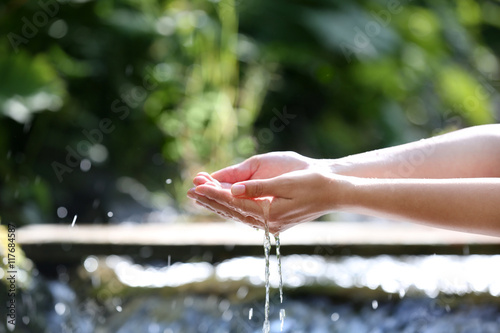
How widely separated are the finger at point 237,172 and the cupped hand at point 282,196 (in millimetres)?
176

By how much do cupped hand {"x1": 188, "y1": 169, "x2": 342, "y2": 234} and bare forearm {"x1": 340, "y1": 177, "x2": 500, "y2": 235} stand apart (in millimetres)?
45

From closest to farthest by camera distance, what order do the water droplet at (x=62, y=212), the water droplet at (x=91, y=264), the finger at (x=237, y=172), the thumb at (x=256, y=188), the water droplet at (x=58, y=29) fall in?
1. the thumb at (x=256, y=188)
2. the finger at (x=237, y=172)
3. the water droplet at (x=91, y=264)
4. the water droplet at (x=62, y=212)
5. the water droplet at (x=58, y=29)

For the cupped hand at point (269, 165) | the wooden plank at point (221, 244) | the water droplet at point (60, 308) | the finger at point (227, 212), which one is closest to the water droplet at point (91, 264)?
the wooden plank at point (221, 244)

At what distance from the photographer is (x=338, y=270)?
2506mm

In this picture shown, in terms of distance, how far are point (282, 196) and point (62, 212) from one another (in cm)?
297

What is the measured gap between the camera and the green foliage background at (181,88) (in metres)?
4.22

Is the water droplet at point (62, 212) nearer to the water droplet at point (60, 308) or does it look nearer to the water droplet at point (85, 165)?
the water droplet at point (85, 165)

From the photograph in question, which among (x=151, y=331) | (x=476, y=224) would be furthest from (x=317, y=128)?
(x=476, y=224)

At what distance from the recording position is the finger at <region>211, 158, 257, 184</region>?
67.4 inches

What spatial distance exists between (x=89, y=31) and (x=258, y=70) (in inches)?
45.6

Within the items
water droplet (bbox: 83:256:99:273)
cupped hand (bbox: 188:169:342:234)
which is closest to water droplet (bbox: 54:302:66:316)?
water droplet (bbox: 83:256:99:273)

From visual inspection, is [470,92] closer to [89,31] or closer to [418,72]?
[418,72]

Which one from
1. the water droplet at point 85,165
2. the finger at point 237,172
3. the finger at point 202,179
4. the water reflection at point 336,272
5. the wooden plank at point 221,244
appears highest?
the water droplet at point 85,165

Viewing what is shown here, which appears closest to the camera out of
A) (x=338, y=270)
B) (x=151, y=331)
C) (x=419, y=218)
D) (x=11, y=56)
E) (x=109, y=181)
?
(x=419, y=218)
